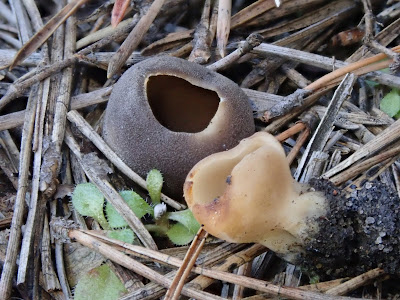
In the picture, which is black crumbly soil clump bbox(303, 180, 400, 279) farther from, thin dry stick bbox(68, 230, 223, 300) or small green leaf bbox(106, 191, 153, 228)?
small green leaf bbox(106, 191, 153, 228)

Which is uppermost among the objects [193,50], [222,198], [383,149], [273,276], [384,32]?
[384,32]

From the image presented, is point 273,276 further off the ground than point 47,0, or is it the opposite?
point 47,0

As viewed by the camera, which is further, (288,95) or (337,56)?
(337,56)

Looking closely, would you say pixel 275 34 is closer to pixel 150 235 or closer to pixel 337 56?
pixel 337 56

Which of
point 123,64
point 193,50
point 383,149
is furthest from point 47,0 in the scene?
point 383,149

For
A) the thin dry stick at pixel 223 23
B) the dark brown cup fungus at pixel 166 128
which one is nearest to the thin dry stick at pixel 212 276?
the dark brown cup fungus at pixel 166 128

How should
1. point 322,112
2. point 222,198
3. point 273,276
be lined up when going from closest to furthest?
point 222,198 → point 273,276 → point 322,112

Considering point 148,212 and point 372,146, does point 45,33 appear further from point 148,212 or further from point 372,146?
point 372,146
